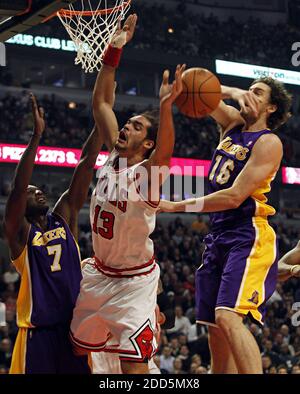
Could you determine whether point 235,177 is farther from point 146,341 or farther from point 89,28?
point 89,28

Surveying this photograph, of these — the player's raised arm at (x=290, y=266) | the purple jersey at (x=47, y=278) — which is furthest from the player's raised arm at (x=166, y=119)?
the player's raised arm at (x=290, y=266)

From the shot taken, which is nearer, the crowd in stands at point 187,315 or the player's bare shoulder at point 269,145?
the player's bare shoulder at point 269,145

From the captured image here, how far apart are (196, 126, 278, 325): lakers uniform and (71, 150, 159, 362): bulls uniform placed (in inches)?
17.3

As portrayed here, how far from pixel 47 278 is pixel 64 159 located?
44.0 feet

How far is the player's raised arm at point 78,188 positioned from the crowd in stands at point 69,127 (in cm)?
1327

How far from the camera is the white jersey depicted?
473cm

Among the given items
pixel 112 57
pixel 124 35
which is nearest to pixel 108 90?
pixel 112 57

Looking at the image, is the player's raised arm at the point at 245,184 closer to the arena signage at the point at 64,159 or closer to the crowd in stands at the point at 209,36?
the arena signage at the point at 64,159

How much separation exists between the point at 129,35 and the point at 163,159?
1.30 m

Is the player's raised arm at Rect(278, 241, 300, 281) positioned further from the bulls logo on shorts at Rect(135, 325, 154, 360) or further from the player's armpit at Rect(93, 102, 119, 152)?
the player's armpit at Rect(93, 102, 119, 152)

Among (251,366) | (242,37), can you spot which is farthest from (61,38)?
(251,366)

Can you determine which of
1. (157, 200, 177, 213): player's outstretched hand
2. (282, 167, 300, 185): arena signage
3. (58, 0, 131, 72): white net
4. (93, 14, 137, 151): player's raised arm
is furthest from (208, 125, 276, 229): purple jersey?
(282, 167, 300, 185): arena signage

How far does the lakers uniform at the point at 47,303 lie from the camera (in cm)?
485
